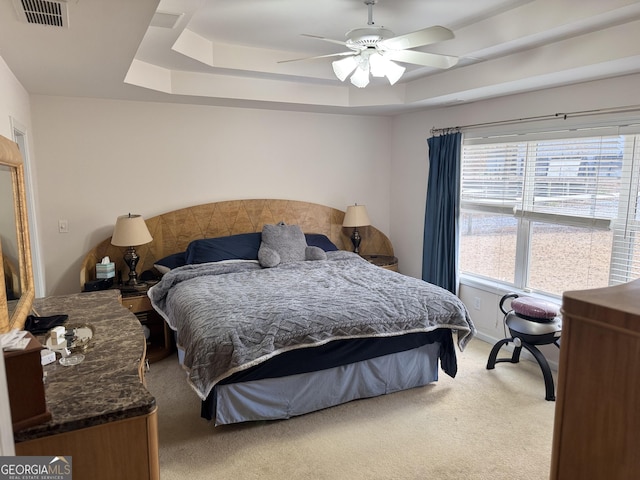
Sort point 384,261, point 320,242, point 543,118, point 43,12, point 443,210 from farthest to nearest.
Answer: point 384,261 < point 320,242 < point 443,210 < point 543,118 < point 43,12

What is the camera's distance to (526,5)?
264 centimetres

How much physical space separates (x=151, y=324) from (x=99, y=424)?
9.41 ft

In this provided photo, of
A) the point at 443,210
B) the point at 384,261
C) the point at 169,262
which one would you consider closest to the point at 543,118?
the point at 443,210

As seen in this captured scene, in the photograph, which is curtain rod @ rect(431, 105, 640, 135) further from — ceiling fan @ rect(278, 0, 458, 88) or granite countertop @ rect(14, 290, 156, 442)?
granite countertop @ rect(14, 290, 156, 442)

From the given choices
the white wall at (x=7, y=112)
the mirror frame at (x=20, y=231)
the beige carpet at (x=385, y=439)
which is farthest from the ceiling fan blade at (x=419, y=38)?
the beige carpet at (x=385, y=439)

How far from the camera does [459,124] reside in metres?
4.38

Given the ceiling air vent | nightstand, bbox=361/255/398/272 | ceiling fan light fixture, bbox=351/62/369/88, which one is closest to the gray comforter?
nightstand, bbox=361/255/398/272

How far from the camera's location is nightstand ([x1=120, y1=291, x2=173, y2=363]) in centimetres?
367

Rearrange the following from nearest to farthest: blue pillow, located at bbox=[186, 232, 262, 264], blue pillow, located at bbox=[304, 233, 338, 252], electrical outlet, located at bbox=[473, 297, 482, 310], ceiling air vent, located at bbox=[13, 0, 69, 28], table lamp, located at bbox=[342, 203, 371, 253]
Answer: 1. ceiling air vent, located at bbox=[13, 0, 69, 28]
2. blue pillow, located at bbox=[186, 232, 262, 264]
3. electrical outlet, located at bbox=[473, 297, 482, 310]
4. blue pillow, located at bbox=[304, 233, 338, 252]
5. table lamp, located at bbox=[342, 203, 371, 253]

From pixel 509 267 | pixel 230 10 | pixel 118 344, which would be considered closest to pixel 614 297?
pixel 118 344

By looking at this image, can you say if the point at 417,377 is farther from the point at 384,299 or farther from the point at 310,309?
the point at 310,309

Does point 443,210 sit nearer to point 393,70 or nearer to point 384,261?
point 384,261

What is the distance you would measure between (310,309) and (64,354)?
1.52 metres

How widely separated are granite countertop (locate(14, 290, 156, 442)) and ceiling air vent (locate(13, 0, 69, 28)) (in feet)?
4.34
